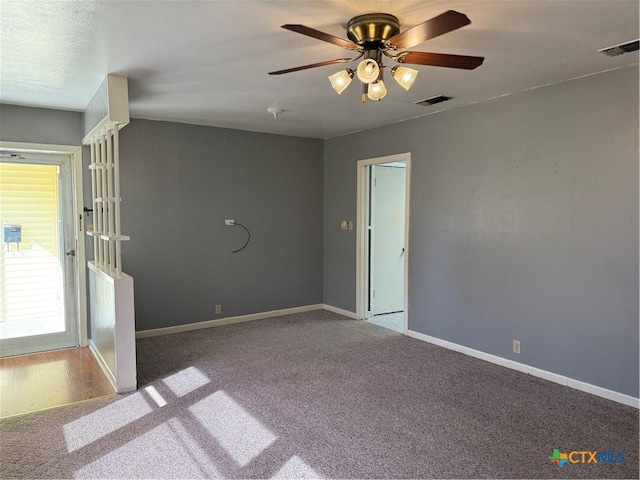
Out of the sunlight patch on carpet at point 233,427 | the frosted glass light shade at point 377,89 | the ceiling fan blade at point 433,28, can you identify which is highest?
the ceiling fan blade at point 433,28

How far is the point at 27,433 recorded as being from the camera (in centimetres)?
272

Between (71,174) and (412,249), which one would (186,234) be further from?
(412,249)

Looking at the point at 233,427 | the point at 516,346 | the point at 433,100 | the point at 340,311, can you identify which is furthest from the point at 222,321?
the point at 433,100

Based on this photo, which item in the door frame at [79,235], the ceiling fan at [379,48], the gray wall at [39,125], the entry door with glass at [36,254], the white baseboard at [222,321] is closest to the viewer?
the ceiling fan at [379,48]

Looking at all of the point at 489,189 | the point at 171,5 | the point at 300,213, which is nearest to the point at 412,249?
the point at 489,189

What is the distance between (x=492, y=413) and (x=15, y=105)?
4.72m

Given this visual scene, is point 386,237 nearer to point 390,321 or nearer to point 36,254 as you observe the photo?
point 390,321

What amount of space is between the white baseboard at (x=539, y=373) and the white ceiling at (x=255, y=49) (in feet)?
7.50

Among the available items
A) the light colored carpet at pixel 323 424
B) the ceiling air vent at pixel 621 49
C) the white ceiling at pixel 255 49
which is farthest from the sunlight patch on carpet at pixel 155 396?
the ceiling air vent at pixel 621 49

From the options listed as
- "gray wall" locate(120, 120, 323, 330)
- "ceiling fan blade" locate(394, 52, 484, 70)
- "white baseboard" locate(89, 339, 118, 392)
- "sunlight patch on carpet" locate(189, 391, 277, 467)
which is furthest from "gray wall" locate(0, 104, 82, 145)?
"ceiling fan blade" locate(394, 52, 484, 70)

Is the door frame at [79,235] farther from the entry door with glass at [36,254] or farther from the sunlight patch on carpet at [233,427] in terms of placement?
the sunlight patch on carpet at [233,427]

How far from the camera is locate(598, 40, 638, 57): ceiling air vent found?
2.62 meters

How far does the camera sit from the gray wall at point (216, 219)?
4.72m

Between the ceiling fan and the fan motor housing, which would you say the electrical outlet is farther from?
the fan motor housing
